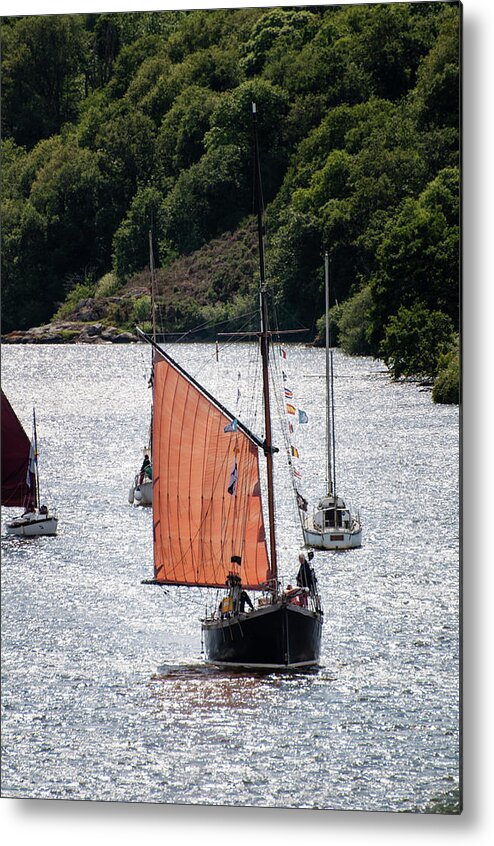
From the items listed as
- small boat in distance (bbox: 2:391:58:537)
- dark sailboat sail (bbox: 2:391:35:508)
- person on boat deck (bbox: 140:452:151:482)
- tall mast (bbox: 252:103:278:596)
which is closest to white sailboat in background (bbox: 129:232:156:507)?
person on boat deck (bbox: 140:452:151:482)

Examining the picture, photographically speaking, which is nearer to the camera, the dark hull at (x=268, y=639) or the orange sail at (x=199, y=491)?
the orange sail at (x=199, y=491)

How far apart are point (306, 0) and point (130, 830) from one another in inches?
223

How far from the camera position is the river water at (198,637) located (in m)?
12.4

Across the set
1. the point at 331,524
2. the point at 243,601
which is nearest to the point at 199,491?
the point at 243,601

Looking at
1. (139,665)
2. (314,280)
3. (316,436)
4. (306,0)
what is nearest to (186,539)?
(139,665)

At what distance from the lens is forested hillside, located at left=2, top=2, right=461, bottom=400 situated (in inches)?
522

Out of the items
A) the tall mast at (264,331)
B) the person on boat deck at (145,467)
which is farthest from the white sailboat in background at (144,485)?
the tall mast at (264,331)

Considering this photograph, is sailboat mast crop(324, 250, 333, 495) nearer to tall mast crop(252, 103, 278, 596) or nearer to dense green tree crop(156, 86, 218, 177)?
tall mast crop(252, 103, 278, 596)

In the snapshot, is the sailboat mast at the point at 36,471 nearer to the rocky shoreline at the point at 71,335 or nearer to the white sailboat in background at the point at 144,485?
the rocky shoreline at the point at 71,335

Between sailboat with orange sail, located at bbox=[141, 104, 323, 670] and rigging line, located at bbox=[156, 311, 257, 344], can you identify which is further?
rigging line, located at bbox=[156, 311, 257, 344]

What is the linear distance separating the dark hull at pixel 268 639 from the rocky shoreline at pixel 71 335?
2.53 meters

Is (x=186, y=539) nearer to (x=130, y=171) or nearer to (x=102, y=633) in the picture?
(x=102, y=633)

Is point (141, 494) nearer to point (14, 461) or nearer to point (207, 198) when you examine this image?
point (14, 461)

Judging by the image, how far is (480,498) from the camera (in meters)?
11.8
